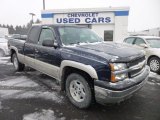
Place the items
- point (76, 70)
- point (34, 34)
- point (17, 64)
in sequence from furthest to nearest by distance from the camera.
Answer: point (17, 64)
point (34, 34)
point (76, 70)

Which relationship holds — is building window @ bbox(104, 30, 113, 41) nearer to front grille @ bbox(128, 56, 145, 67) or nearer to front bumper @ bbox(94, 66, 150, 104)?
front grille @ bbox(128, 56, 145, 67)

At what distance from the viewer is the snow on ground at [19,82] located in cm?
555

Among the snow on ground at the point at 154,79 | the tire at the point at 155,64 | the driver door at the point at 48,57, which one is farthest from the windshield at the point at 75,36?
the tire at the point at 155,64

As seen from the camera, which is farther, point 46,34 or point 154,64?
point 154,64

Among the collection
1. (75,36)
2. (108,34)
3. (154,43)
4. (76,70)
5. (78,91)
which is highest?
(108,34)

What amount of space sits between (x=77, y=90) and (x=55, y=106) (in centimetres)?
65

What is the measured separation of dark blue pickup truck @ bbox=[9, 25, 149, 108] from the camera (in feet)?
10.6

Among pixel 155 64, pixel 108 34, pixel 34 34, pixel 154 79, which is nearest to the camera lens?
pixel 34 34

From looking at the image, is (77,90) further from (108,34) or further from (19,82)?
(108,34)

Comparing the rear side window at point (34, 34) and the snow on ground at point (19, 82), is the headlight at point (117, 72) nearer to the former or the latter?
the rear side window at point (34, 34)

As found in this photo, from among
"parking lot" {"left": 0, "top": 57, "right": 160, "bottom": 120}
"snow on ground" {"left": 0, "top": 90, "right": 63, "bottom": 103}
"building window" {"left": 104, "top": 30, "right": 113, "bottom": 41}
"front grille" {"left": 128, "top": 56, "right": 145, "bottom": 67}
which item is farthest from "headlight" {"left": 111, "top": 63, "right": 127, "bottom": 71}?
"building window" {"left": 104, "top": 30, "right": 113, "bottom": 41}

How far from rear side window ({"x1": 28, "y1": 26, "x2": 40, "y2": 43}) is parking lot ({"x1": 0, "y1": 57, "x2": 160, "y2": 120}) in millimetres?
1446

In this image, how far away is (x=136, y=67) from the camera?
12.0 feet

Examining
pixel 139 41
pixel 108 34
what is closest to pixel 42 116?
pixel 139 41
